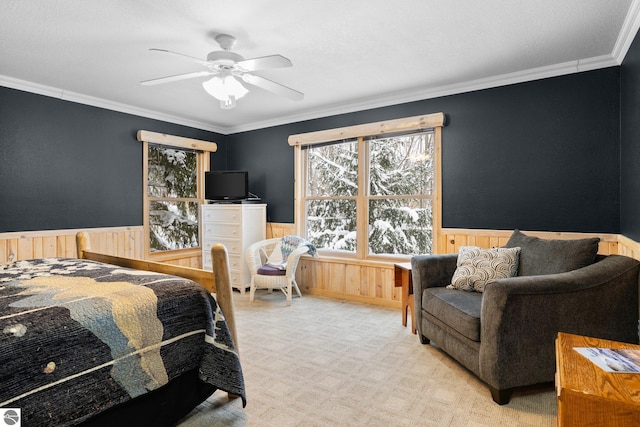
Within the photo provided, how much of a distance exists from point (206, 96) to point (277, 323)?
271 cm

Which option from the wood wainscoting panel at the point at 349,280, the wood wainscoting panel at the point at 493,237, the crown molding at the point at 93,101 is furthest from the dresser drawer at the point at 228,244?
the wood wainscoting panel at the point at 493,237

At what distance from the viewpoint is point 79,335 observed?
→ 1445mm

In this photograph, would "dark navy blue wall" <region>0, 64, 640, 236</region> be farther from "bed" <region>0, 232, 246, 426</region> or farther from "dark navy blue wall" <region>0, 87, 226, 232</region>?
"bed" <region>0, 232, 246, 426</region>

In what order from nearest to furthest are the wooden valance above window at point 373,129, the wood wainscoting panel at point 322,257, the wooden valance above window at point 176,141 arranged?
the wood wainscoting panel at point 322,257
the wooden valance above window at point 373,129
the wooden valance above window at point 176,141

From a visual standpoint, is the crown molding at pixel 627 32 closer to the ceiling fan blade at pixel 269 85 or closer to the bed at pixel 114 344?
the ceiling fan blade at pixel 269 85

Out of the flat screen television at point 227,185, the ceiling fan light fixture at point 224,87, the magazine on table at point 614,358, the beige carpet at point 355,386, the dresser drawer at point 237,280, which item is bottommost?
the beige carpet at point 355,386

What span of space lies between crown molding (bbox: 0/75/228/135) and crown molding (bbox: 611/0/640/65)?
493cm

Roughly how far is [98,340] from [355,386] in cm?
156

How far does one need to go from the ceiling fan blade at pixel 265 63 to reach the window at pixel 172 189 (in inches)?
108

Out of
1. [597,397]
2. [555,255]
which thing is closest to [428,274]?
[555,255]

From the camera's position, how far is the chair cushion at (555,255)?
7.90ft

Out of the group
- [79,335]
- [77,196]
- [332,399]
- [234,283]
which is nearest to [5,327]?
[79,335]

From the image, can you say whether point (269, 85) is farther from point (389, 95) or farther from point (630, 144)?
point (630, 144)

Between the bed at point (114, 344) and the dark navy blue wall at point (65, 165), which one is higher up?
the dark navy blue wall at point (65, 165)
